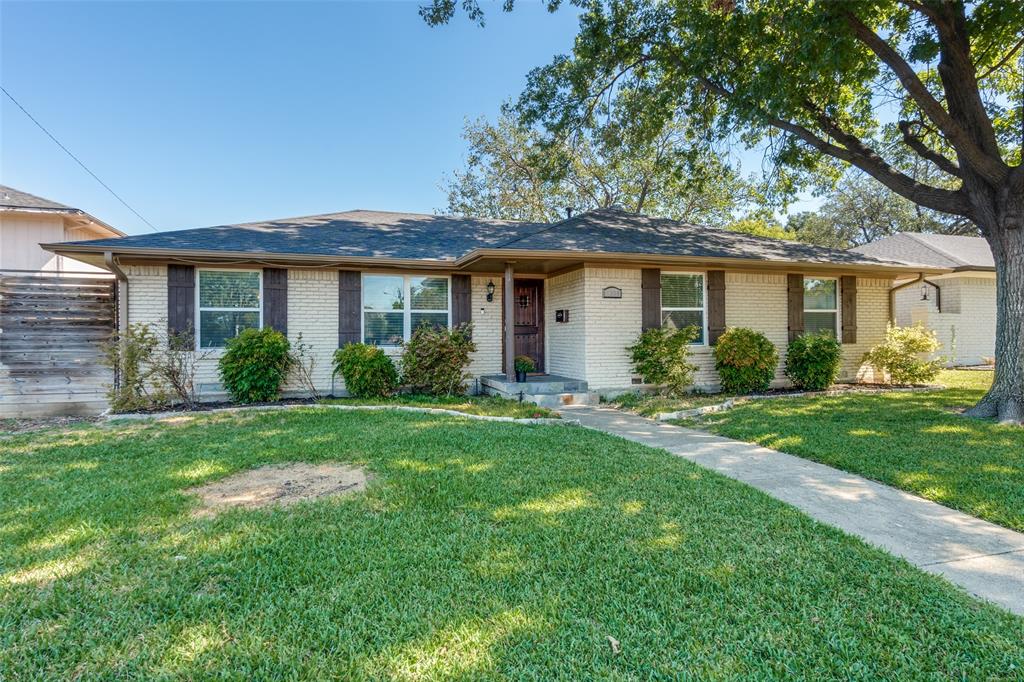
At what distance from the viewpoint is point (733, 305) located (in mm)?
9977

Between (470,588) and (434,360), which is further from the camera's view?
(434,360)

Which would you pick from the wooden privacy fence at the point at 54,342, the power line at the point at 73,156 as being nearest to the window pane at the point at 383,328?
the wooden privacy fence at the point at 54,342

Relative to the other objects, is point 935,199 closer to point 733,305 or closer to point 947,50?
point 947,50

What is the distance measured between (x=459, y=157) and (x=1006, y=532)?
73.6 ft

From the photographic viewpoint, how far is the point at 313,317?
29.5 feet

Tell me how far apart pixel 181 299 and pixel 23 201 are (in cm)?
672

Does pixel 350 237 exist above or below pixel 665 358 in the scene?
above

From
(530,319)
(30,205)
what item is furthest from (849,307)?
(30,205)

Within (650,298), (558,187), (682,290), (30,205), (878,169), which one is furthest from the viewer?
(558,187)

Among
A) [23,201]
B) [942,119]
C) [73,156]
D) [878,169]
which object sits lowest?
[878,169]

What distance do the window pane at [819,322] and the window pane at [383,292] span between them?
8312 mm

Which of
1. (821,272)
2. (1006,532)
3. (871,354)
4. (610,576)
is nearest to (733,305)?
(821,272)

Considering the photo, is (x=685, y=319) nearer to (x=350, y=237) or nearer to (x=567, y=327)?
(x=567, y=327)

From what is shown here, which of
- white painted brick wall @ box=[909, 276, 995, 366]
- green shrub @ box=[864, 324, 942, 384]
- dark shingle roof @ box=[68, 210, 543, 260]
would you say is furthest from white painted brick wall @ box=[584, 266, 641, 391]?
white painted brick wall @ box=[909, 276, 995, 366]
